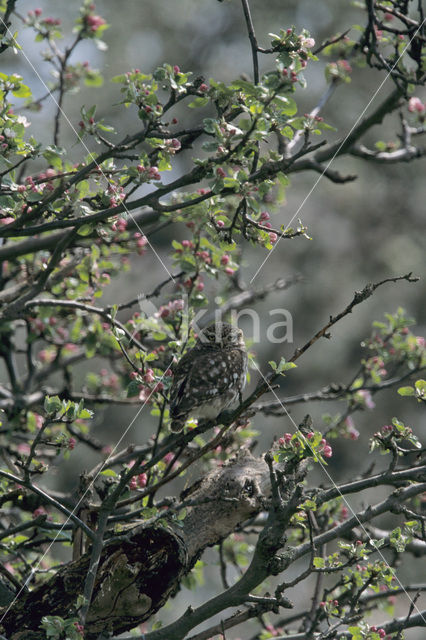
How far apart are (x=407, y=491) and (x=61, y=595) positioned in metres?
1.53

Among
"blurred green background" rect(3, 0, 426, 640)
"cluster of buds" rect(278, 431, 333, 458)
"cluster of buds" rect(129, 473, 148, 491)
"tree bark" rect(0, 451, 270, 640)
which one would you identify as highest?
"cluster of buds" rect(278, 431, 333, 458)

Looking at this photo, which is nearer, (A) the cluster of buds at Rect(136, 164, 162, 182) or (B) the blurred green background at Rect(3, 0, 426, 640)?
(A) the cluster of buds at Rect(136, 164, 162, 182)

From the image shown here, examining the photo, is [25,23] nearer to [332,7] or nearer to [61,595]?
[61,595]

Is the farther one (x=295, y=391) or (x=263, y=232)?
(x=295, y=391)

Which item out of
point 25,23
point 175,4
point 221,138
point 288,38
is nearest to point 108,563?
point 221,138

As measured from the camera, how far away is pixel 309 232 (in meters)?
14.2

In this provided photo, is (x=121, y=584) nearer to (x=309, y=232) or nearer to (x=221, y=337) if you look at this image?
(x=221, y=337)

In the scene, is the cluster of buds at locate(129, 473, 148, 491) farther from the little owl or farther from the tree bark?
the tree bark

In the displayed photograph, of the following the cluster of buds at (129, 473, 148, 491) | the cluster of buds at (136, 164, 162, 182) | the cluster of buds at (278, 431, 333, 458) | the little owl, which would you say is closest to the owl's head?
the little owl

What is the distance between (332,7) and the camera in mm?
13492

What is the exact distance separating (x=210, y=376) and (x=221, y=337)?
1.74 ft

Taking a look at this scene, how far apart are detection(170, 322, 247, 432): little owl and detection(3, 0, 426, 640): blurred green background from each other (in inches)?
258

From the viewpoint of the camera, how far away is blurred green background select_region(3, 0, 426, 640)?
40.8 feet

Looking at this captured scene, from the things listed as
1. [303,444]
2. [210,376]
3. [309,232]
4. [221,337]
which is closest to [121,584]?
[303,444]
